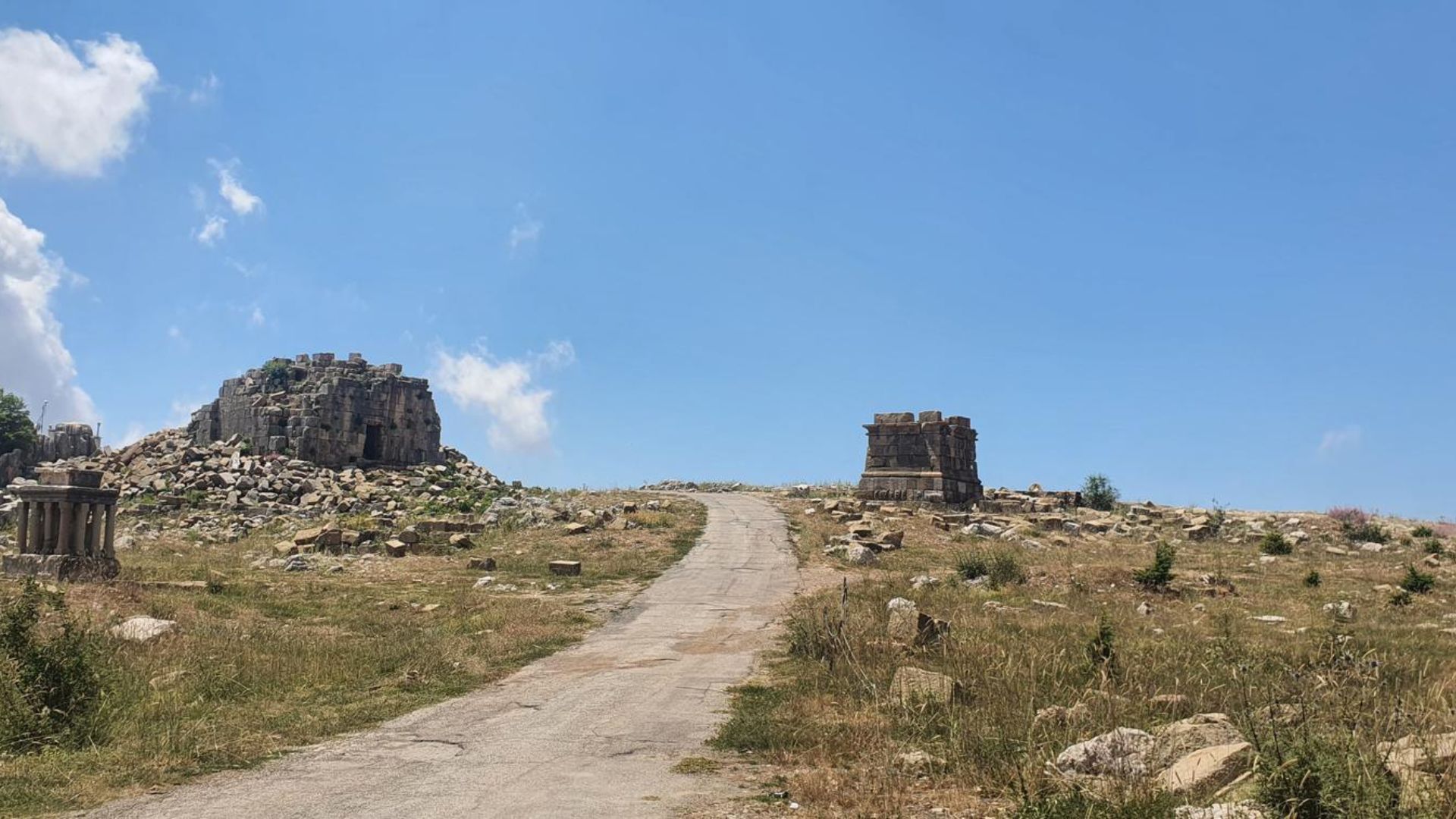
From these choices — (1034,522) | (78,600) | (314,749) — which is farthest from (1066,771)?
(1034,522)

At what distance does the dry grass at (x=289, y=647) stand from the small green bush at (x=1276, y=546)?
16.9 m

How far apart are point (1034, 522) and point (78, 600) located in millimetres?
27135

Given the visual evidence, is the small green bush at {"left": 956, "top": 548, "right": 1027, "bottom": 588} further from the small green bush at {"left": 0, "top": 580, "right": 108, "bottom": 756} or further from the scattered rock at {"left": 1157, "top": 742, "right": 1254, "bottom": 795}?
the small green bush at {"left": 0, "top": 580, "right": 108, "bottom": 756}

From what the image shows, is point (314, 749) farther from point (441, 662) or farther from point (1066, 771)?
point (1066, 771)

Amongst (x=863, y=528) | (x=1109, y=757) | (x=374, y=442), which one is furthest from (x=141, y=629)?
(x=374, y=442)

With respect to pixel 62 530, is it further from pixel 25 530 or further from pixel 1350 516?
pixel 1350 516

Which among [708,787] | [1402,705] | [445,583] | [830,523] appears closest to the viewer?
[1402,705]

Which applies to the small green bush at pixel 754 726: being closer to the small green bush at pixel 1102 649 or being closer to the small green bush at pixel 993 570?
the small green bush at pixel 1102 649

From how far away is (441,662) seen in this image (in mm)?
10945

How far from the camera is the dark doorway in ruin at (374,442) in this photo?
40.8 metres

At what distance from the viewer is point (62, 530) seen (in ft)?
57.3

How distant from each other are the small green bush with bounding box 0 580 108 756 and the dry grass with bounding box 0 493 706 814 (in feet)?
0.70

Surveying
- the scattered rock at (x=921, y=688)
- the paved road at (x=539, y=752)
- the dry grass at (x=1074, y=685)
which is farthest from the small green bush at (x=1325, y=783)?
the paved road at (x=539, y=752)

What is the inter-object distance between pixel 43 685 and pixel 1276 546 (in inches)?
1075
